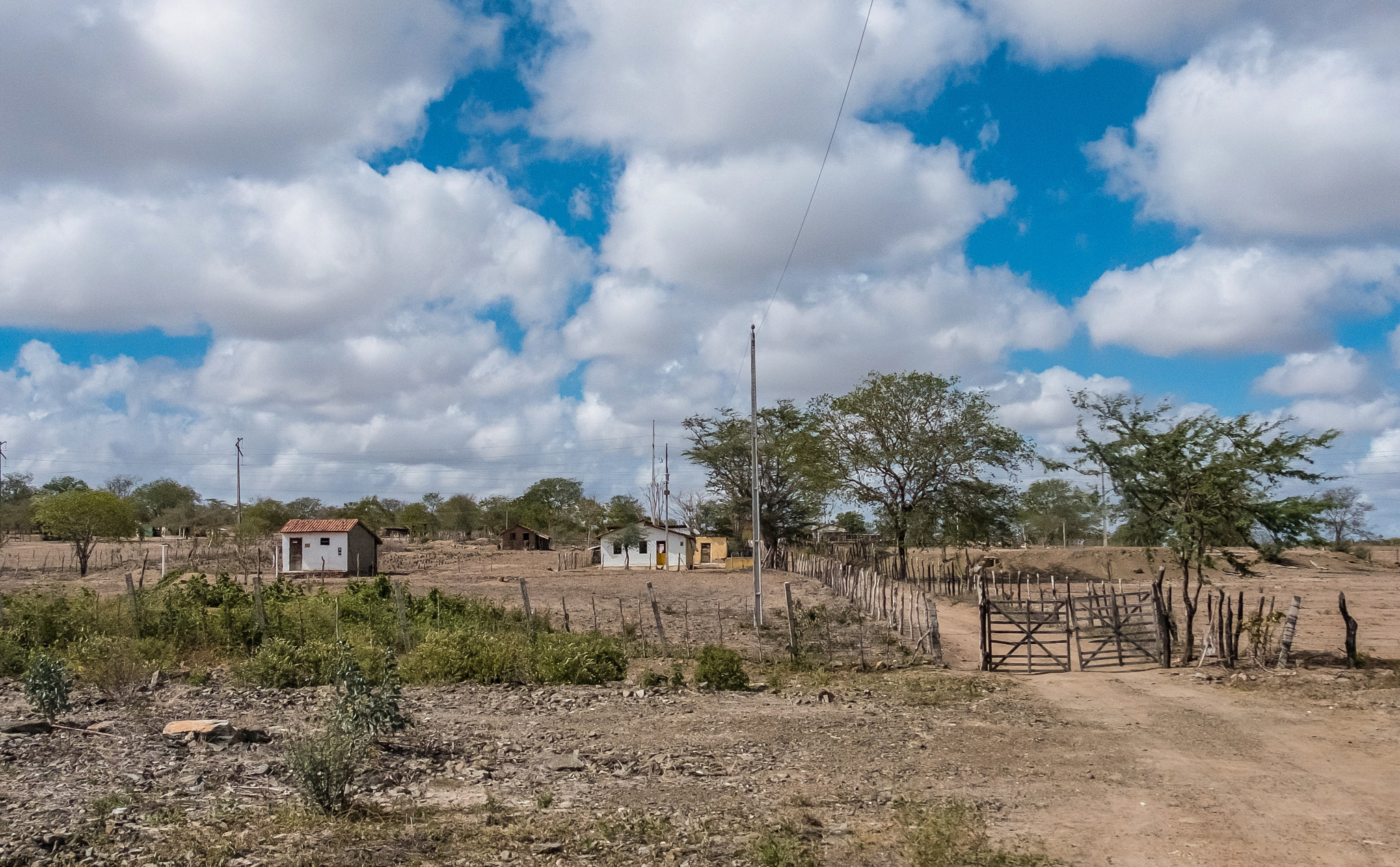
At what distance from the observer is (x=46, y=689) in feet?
40.2

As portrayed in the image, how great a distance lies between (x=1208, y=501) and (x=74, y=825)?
20544 millimetres

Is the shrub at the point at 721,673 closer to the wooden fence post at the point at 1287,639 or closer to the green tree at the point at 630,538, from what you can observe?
the wooden fence post at the point at 1287,639

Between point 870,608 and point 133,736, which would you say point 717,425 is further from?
point 133,736

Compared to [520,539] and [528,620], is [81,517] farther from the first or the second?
[528,620]

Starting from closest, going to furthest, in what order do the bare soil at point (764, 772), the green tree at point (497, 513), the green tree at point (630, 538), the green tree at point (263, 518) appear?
the bare soil at point (764, 772)
the green tree at point (630, 538)
the green tree at point (263, 518)
the green tree at point (497, 513)

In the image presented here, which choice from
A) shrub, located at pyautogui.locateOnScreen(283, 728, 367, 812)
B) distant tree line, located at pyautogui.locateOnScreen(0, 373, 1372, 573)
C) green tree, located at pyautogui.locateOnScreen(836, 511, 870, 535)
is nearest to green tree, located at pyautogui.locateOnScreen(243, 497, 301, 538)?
distant tree line, located at pyautogui.locateOnScreen(0, 373, 1372, 573)

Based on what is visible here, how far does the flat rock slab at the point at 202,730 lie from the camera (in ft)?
37.7

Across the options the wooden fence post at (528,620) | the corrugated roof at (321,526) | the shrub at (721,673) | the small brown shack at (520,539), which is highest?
the corrugated roof at (321,526)

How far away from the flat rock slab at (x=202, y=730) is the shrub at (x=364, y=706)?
57.6 inches

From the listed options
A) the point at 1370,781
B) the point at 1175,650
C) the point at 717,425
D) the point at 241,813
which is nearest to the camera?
the point at 241,813

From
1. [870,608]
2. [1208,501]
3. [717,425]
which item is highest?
[717,425]

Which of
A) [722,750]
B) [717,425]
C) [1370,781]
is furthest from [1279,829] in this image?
[717,425]

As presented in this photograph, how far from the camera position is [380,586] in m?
29.1

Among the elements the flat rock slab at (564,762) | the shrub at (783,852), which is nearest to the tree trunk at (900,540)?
the flat rock slab at (564,762)
